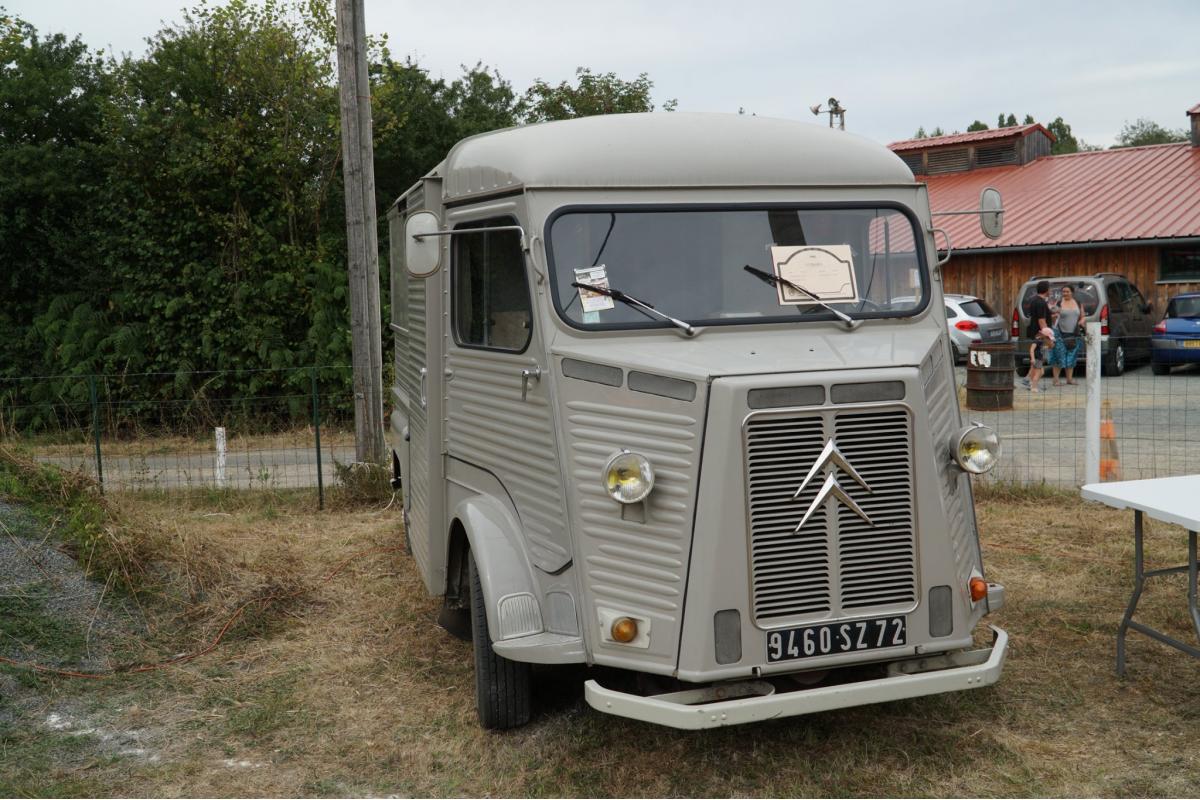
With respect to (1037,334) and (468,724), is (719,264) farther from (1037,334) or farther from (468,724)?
(1037,334)

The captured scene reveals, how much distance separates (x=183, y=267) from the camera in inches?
642

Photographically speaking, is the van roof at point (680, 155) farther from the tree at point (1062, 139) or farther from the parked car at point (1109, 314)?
the tree at point (1062, 139)

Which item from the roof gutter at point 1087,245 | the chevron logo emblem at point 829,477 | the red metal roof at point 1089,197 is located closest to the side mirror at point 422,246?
the chevron logo emblem at point 829,477

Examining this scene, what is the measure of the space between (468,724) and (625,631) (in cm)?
134

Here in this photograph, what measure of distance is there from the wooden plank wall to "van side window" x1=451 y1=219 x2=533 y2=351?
20067mm

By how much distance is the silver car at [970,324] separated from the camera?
20547 mm

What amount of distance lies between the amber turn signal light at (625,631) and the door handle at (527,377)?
1098 millimetres

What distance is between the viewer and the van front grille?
412cm

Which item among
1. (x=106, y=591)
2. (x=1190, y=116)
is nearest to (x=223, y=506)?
(x=106, y=591)

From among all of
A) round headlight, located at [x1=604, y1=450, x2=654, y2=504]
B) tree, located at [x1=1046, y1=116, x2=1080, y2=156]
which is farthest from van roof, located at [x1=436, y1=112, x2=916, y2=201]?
tree, located at [x1=1046, y1=116, x2=1080, y2=156]

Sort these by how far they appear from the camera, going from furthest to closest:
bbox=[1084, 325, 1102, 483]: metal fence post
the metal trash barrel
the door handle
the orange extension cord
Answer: the metal trash barrel
bbox=[1084, 325, 1102, 483]: metal fence post
the orange extension cord
the door handle

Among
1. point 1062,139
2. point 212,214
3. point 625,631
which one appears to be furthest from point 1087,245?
point 1062,139

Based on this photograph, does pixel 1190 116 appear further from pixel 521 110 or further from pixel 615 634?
pixel 615 634

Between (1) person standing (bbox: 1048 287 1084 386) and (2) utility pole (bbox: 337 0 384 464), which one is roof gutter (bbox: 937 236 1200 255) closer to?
(1) person standing (bbox: 1048 287 1084 386)
